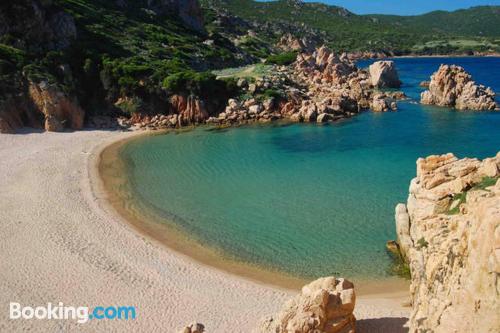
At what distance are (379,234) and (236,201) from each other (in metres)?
8.52

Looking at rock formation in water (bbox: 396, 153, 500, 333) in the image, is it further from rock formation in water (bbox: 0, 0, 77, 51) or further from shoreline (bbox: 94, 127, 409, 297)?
rock formation in water (bbox: 0, 0, 77, 51)

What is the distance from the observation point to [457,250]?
32.4 ft

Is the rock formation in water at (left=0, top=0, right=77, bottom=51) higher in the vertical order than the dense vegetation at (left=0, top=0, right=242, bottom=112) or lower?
higher

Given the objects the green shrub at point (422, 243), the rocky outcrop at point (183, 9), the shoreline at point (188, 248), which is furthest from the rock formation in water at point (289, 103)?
the rocky outcrop at point (183, 9)

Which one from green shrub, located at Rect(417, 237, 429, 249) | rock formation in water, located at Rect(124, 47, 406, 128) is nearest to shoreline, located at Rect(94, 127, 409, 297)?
green shrub, located at Rect(417, 237, 429, 249)

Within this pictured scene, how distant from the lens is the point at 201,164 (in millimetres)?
33625

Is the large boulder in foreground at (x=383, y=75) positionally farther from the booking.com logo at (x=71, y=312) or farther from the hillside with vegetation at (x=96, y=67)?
the booking.com logo at (x=71, y=312)

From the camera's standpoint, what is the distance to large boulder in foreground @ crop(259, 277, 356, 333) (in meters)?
11.5

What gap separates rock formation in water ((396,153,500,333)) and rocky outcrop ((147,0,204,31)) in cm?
8190

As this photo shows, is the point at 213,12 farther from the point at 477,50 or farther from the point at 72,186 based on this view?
the point at 477,50

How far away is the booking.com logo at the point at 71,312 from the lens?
15406 millimetres

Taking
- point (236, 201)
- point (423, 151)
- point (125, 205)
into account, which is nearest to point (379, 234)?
point (236, 201)

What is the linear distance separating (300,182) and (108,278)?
14769 mm

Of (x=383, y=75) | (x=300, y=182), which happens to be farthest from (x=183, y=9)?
(x=300, y=182)
